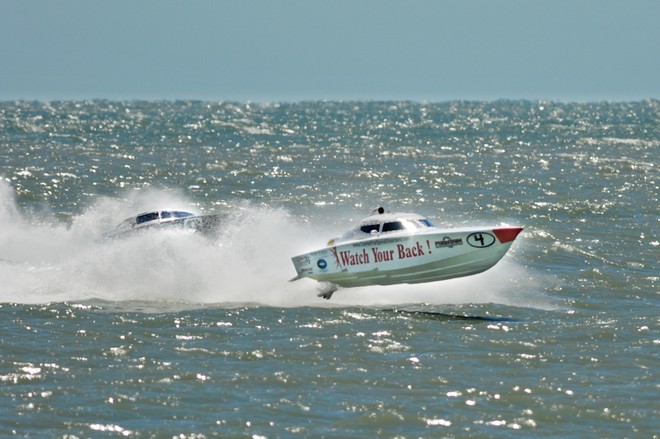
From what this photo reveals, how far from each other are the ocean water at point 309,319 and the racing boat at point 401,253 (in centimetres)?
69

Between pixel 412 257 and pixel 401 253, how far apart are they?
26cm

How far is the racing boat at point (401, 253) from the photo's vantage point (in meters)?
24.8

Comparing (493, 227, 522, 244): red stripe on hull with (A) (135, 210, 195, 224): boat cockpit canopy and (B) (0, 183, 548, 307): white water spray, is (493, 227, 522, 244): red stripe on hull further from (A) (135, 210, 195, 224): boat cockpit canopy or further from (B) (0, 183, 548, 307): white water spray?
(A) (135, 210, 195, 224): boat cockpit canopy

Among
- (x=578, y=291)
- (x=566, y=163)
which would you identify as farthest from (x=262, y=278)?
(x=566, y=163)

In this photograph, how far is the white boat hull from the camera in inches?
974

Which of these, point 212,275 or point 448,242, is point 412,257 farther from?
point 212,275

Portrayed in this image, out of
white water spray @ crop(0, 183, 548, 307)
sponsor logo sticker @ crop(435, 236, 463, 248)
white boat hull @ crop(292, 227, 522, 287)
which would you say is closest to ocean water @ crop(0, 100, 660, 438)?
white water spray @ crop(0, 183, 548, 307)

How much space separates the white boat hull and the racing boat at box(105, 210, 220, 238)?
4133mm

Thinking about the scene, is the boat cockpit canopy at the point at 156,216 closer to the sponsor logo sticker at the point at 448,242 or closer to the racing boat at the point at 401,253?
the racing boat at the point at 401,253

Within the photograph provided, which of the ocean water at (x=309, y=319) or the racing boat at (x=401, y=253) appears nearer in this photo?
the ocean water at (x=309, y=319)

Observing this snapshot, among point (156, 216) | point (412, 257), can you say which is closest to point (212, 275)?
point (156, 216)

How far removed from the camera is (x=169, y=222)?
2988 centimetres

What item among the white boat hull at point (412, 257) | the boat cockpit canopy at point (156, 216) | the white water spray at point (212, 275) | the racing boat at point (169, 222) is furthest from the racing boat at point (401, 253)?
the boat cockpit canopy at point (156, 216)

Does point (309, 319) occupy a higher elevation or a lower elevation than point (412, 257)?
lower
